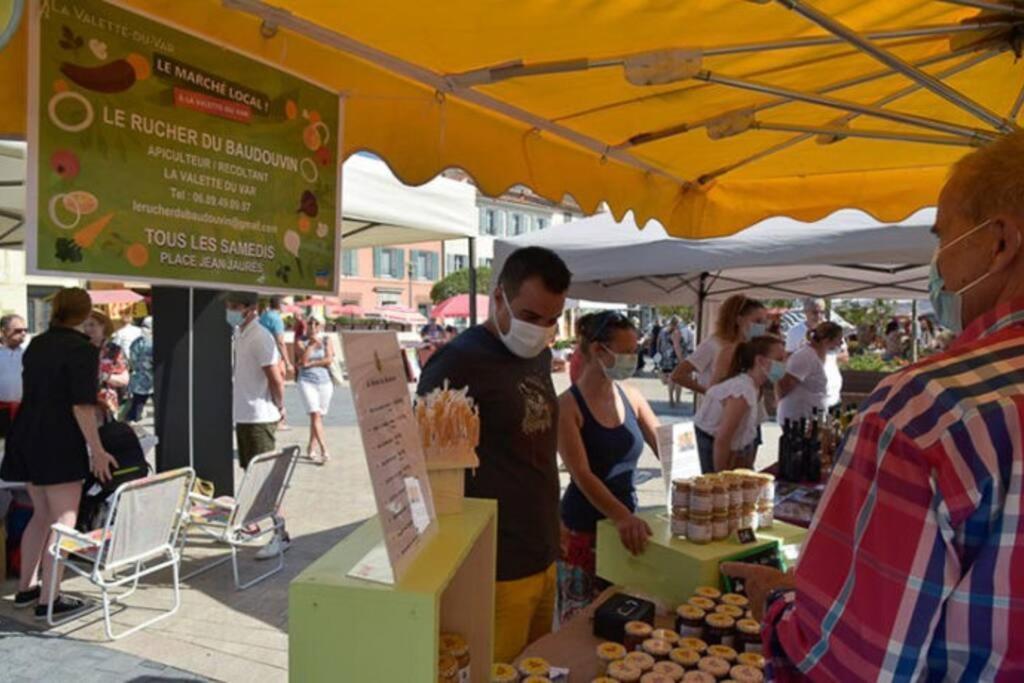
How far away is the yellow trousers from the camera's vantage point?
81.1 inches

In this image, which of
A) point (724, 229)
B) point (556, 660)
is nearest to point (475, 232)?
point (724, 229)

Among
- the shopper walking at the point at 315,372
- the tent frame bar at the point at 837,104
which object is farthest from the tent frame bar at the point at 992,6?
the shopper walking at the point at 315,372

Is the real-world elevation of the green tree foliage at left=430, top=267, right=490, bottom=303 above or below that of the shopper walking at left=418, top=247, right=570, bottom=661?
above

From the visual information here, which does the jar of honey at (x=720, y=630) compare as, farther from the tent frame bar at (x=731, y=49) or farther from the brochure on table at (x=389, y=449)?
the tent frame bar at (x=731, y=49)

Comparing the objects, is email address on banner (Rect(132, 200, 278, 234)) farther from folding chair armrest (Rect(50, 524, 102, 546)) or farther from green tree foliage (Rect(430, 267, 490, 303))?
green tree foliage (Rect(430, 267, 490, 303))

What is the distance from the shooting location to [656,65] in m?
1.82

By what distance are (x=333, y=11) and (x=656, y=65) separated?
0.79 metres

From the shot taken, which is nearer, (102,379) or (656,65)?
(656,65)

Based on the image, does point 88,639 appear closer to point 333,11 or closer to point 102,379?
point 333,11

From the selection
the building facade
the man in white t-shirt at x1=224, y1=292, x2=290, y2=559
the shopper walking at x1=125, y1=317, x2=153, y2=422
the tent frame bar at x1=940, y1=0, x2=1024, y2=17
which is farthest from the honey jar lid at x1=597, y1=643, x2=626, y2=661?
the building facade

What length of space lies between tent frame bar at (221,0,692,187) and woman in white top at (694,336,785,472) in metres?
1.47

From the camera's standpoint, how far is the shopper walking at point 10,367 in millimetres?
6438

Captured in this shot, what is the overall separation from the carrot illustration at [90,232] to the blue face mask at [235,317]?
461 centimetres

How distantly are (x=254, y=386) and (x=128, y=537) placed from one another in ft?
6.17
